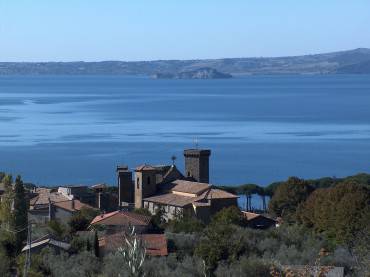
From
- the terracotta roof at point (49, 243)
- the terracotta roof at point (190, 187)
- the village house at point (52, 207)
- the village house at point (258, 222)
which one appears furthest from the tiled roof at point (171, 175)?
the terracotta roof at point (49, 243)

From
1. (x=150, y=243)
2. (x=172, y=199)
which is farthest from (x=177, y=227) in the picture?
(x=172, y=199)

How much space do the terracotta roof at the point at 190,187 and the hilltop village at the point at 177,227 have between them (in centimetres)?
4

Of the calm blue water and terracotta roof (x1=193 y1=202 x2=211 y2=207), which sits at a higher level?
terracotta roof (x1=193 y1=202 x2=211 y2=207)

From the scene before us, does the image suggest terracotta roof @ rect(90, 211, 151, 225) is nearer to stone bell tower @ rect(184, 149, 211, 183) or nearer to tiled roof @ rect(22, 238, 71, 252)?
tiled roof @ rect(22, 238, 71, 252)

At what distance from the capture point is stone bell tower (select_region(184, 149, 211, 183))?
1202 inches

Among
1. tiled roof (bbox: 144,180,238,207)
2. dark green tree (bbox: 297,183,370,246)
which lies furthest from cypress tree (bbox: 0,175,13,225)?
dark green tree (bbox: 297,183,370,246)

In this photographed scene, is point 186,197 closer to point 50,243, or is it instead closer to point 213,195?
point 213,195

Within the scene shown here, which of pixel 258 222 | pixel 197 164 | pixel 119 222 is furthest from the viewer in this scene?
pixel 197 164

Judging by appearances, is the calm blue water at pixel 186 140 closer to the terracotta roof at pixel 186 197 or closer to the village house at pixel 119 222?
the terracotta roof at pixel 186 197

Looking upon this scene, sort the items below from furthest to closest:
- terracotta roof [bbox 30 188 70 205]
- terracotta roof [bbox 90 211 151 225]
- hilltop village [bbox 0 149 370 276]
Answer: terracotta roof [bbox 30 188 70 205] < terracotta roof [bbox 90 211 151 225] < hilltop village [bbox 0 149 370 276]

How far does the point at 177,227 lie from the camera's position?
74.5 feet

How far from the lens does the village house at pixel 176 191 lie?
26.9 metres

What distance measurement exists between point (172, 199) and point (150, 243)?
8841mm

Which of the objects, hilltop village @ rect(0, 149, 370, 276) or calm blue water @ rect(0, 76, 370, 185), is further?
calm blue water @ rect(0, 76, 370, 185)
